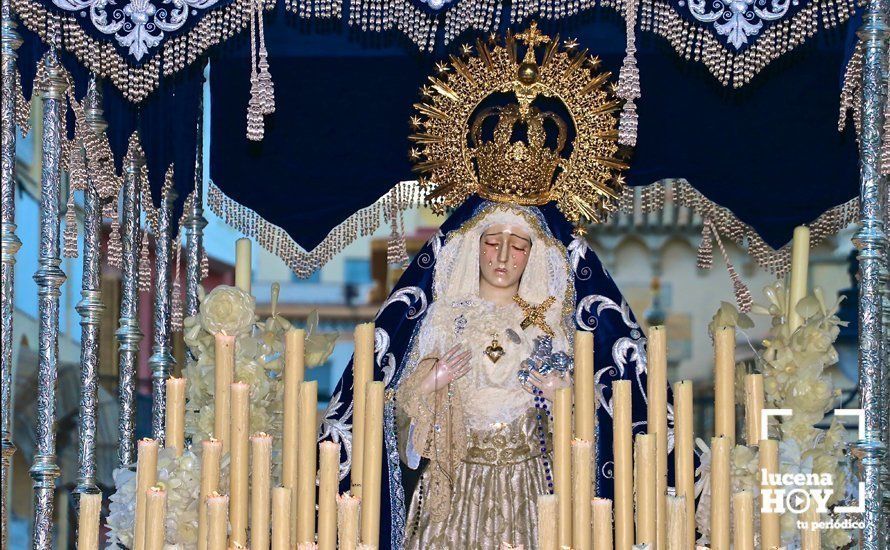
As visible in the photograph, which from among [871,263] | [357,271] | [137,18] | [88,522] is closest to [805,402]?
[871,263]

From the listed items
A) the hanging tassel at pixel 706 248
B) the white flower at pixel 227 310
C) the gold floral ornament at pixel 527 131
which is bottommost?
the white flower at pixel 227 310

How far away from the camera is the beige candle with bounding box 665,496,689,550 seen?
3.55 meters

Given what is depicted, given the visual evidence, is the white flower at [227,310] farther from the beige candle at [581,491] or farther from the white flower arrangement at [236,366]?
the beige candle at [581,491]

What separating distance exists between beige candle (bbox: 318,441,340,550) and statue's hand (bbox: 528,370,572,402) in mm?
1135

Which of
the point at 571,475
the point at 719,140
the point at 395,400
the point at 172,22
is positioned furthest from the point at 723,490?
the point at 172,22

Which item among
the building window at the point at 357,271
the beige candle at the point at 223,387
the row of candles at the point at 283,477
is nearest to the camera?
the row of candles at the point at 283,477

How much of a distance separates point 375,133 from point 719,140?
3.25 feet

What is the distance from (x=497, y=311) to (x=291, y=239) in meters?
0.70

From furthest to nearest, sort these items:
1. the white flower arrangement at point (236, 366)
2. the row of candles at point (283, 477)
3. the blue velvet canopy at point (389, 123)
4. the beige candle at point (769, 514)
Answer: the blue velvet canopy at point (389, 123) < the white flower arrangement at point (236, 366) < the beige candle at point (769, 514) < the row of candles at point (283, 477)

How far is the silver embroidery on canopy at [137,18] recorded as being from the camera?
472 centimetres

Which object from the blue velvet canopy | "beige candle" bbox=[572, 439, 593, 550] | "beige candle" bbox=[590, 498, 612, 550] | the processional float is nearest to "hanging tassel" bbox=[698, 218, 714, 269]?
the blue velvet canopy

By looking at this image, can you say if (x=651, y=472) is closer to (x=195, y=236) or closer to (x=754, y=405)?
(x=754, y=405)

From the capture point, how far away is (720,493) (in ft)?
12.3

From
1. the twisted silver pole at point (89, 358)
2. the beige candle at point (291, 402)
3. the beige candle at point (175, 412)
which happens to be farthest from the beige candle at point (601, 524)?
the twisted silver pole at point (89, 358)
